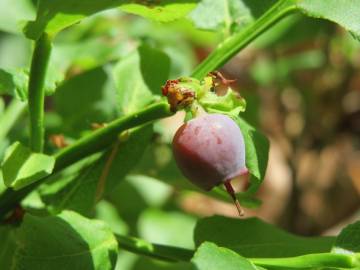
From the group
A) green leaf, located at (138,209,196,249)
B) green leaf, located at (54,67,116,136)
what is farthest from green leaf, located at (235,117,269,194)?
green leaf, located at (138,209,196,249)

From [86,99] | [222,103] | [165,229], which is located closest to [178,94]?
[222,103]

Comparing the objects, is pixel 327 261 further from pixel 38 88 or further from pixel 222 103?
pixel 38 88

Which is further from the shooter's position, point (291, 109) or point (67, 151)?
point (291, 109)

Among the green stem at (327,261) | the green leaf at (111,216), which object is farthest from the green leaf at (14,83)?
the green leaf at (111,216)

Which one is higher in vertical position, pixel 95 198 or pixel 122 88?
pixel 122 88

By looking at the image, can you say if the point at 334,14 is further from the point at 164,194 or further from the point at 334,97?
the point at 334,97

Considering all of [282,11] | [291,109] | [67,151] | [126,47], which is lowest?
[291,109]

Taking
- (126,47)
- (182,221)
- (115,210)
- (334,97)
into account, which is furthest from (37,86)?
(334,97)
